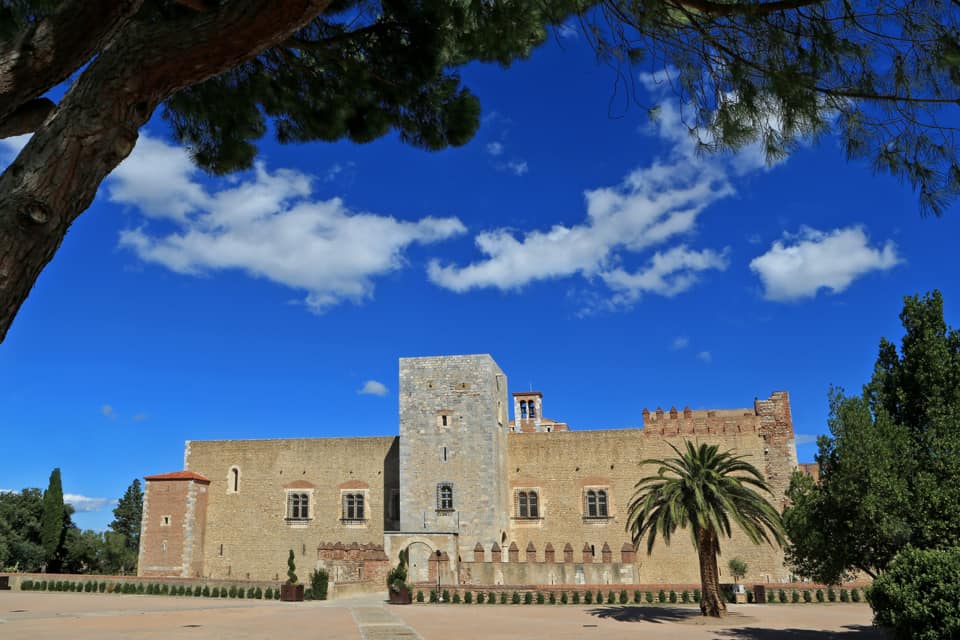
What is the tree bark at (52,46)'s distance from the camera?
383cm

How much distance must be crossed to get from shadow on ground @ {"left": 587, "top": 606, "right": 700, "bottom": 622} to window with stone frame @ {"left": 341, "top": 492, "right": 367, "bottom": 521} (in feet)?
42.7

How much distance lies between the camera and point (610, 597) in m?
21.8

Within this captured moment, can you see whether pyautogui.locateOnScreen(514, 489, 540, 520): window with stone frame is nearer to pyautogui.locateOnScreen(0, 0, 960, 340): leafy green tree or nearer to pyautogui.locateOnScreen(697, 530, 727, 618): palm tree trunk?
pyautogui.locateOnScreen(697, 530, 727, 618): palm tree trunk

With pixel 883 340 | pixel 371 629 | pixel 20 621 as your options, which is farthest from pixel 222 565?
pixel 883 340

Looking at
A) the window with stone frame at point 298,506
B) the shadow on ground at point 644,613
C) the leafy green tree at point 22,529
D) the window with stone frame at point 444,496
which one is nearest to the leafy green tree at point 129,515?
the leafy green tree at point 22,529

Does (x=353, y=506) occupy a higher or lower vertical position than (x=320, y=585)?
higher

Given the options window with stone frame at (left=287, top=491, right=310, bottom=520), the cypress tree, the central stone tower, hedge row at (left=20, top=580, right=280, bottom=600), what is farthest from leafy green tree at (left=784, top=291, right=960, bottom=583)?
the cypress tree

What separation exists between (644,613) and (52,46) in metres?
18.2

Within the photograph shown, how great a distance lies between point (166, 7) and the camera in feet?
21.0

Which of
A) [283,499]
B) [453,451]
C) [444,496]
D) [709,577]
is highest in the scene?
[453,451]

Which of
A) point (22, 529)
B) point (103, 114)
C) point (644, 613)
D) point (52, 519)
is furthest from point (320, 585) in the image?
point (103, 114)

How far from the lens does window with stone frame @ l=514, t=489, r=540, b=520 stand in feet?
97.0

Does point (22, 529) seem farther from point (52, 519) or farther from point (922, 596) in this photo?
point (922, 596)

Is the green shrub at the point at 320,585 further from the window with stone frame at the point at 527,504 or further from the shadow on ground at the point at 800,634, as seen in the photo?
the shadow on ground at the point at 800,634
